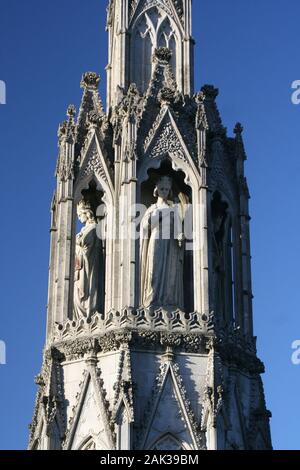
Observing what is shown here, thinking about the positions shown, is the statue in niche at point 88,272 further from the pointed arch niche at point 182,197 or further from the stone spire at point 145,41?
the stone spire at point 145,41

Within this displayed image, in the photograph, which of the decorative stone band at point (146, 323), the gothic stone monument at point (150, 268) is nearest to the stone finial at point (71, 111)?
the gothic stone monument at point (150, 268)

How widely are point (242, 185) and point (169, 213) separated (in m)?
2.36

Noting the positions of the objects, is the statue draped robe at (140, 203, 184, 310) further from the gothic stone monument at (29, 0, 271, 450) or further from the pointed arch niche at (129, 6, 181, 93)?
the pointed arch niche at (129, 6, 181, 93)

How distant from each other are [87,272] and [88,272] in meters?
0.02

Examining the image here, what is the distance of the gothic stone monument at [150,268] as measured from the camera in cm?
3133

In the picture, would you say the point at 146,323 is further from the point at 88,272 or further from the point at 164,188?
the point at 164,188

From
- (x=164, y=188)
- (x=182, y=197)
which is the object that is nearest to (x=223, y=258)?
(x=182, y=197)

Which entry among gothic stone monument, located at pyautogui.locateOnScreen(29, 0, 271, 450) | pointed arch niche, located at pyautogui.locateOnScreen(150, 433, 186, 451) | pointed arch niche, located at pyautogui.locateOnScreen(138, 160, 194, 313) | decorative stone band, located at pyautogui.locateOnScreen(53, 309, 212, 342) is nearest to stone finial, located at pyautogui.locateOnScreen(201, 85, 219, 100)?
gothic stone monument, located at pyautogui.locateOnScreen(29, 0, 271, 450)

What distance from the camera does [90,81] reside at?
36.1m

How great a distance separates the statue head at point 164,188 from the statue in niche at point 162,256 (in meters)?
0.12

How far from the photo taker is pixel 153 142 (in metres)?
34.6

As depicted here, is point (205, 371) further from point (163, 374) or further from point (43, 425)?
point (43, 425)

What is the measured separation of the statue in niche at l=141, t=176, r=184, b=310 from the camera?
33.1 metres
